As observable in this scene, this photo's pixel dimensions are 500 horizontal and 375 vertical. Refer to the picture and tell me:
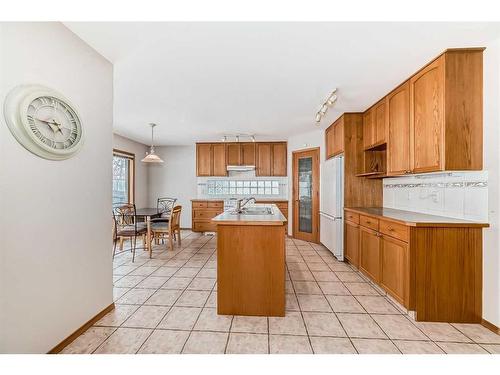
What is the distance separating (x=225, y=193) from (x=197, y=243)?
1.67 m

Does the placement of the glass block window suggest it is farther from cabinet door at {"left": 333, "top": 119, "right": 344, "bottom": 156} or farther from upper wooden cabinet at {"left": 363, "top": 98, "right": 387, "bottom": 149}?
upper wooden cabinet at {"left": 363, "top": 98, "right": 387, "bottom": 149}

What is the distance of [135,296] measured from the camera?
255 cm

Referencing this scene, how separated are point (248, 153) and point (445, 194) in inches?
162

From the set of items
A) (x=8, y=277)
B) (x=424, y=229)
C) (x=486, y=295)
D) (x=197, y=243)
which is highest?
(x=424, y=229)

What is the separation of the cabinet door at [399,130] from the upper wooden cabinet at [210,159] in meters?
3.88

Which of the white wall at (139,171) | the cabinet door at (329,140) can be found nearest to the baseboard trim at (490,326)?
the cabinet door at (329,140)

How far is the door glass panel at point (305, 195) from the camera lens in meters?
5.05

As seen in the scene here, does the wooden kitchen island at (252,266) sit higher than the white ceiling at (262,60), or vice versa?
the white ceiling at (262,60)

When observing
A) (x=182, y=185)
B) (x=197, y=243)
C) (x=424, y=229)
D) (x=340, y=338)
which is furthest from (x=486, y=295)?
(x=182, y=185)

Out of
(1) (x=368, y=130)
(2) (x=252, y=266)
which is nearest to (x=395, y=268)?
(2) (x=252, y=266)

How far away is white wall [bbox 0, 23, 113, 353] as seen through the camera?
1.37 meters

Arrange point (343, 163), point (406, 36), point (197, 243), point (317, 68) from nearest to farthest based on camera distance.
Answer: point (406, 36) → point (317, 68) → point (343, 163) → point (197, 243)

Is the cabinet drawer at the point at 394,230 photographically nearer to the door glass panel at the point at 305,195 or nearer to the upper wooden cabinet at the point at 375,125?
the upper wooden cabinet at the point at 375,125

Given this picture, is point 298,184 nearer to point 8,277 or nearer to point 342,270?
point 342,270
